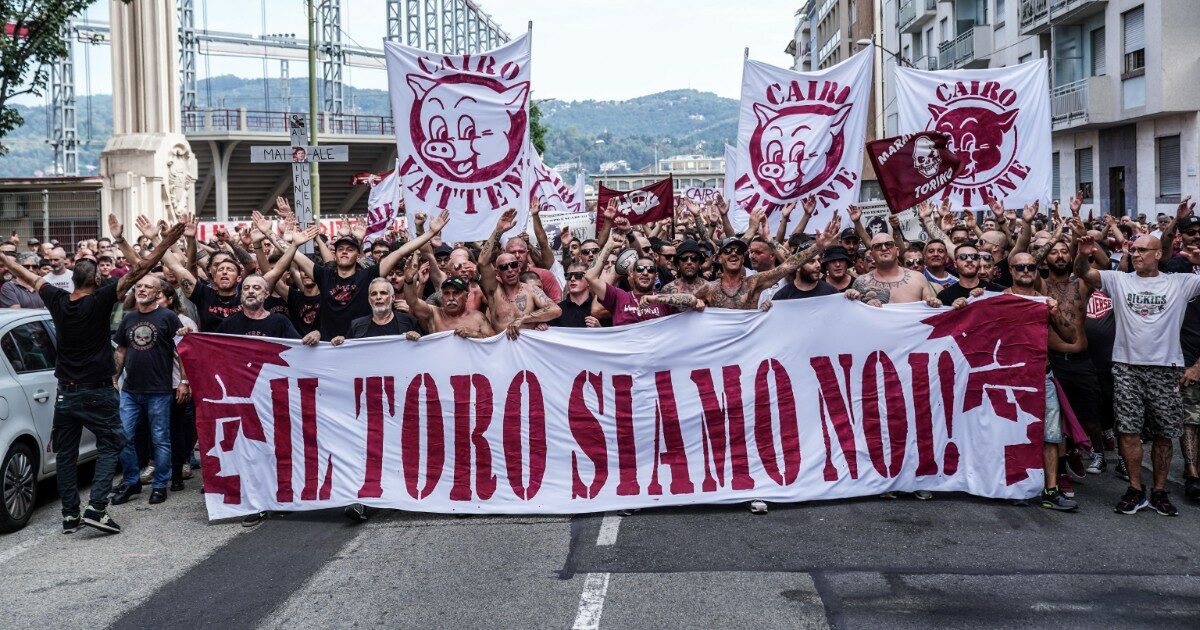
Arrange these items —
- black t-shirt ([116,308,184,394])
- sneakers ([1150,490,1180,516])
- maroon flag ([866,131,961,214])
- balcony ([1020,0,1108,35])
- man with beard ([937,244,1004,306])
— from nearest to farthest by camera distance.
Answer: sneakers ([1150,490,1180,516])
man with beard ([937,244,1004,306])
black t-shirt ([116,308,184,394])
maroon flag ([866,131,961,214])
balcony ([1020,0,1108,35])

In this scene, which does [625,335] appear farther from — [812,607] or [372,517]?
[812,607]

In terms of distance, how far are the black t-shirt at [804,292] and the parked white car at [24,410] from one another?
5.09m

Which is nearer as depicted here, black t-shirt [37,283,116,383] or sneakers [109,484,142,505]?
black t-shirt [37,283,116,383]

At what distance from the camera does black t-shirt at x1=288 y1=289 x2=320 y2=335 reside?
382 inches

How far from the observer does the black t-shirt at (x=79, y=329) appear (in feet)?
26.4

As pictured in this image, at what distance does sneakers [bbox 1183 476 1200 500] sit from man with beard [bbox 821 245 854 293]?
264cm

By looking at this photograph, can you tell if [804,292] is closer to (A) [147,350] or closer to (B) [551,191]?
(A) [147,350]

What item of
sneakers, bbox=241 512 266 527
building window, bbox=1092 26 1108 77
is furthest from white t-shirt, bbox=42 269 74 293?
building window, bbox=1092 26 1108 77

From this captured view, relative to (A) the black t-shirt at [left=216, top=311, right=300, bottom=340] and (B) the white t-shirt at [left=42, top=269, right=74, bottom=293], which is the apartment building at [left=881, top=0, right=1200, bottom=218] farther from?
(A) the black t-shirt at [left=216, top=311, right=300, bottom=340]

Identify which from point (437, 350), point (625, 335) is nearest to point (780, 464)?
point (625, 335)

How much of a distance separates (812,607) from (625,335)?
302 cm

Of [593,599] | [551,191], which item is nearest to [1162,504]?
[593,599]

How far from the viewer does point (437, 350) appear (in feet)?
27.8

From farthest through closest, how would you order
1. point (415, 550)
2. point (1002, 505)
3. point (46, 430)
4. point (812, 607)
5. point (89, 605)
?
point (46, 430), point (1002, 505), point (415, 550), point (89, 605), point (812, 607)
